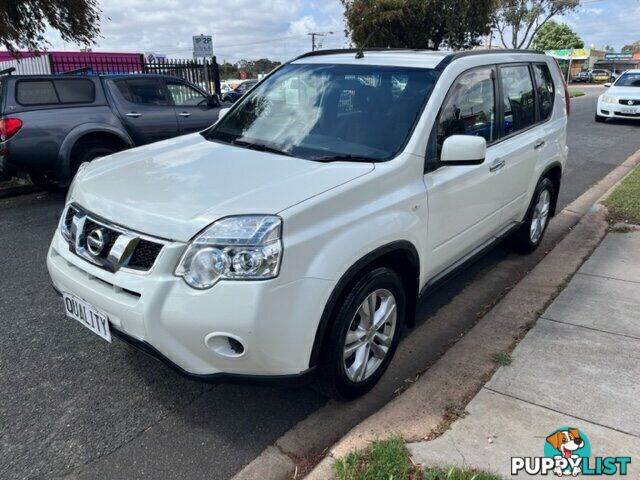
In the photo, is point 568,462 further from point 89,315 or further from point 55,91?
point 55,91

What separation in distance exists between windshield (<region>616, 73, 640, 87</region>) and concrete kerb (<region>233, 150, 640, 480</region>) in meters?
14.2

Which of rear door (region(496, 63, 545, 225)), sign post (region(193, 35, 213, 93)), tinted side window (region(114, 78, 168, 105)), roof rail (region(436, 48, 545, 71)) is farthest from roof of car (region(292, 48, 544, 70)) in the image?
sign post (region(193, 35, 213, 93))

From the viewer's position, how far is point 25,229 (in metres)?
6.05

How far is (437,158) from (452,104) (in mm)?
454

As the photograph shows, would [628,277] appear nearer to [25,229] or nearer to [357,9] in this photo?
[25,229]

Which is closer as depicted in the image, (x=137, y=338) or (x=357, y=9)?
(x=137, y=338)

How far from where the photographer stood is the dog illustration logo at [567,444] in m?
2.38

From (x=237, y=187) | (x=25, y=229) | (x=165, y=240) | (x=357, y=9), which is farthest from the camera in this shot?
(x=357, y=9)

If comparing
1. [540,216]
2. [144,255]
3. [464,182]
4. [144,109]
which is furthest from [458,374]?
[144,109]

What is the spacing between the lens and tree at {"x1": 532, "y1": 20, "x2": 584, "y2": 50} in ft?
255

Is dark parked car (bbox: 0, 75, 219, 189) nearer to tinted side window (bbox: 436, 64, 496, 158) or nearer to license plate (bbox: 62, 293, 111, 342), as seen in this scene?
license plate (bbox: 62, 293, 111, 342)

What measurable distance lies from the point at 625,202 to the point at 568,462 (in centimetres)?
516

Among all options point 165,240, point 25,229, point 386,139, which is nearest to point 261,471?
point 165,240

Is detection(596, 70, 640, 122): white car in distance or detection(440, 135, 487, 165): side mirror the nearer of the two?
detection(440, 135, 487, 165): side mirror
